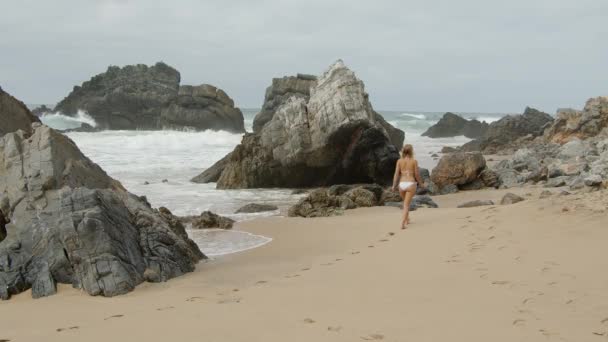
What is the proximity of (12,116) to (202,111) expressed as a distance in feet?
127

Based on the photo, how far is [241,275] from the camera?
613 cm

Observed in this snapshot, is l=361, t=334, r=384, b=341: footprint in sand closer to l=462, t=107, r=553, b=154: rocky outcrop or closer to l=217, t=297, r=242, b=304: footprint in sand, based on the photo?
l=217, t=297, r=242, b=304: footprint in sand

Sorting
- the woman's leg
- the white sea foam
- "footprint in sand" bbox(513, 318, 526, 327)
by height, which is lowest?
"footprint in sand" bbox(513, 318, 526, 327)

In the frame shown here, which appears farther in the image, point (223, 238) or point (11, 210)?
point (223, 238)

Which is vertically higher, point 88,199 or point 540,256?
point 88,199

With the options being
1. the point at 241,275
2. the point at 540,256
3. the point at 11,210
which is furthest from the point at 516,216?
the point at 11,210

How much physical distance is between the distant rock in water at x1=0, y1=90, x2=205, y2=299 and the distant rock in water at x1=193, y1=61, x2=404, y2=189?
33.6ft

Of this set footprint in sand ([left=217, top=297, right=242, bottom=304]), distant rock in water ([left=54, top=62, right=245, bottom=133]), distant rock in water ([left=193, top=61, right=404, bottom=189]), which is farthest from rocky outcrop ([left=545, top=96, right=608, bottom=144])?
distant rock in water ([left=54, top=62, right=245, bottom=133])

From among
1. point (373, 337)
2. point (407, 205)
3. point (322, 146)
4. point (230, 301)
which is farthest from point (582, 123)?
point (373, 337)

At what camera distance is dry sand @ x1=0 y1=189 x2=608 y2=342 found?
3.81 metres

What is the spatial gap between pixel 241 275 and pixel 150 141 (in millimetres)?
29579

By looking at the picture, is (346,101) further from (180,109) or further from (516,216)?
(180,109)

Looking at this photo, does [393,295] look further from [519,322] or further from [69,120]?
[69,120]

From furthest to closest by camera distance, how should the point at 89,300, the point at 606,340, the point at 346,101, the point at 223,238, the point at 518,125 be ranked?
1. the point at 518,125
2. the point at 346,101
3. the point at 223,238
4. the point at 89,300
5. the point at 606,340
